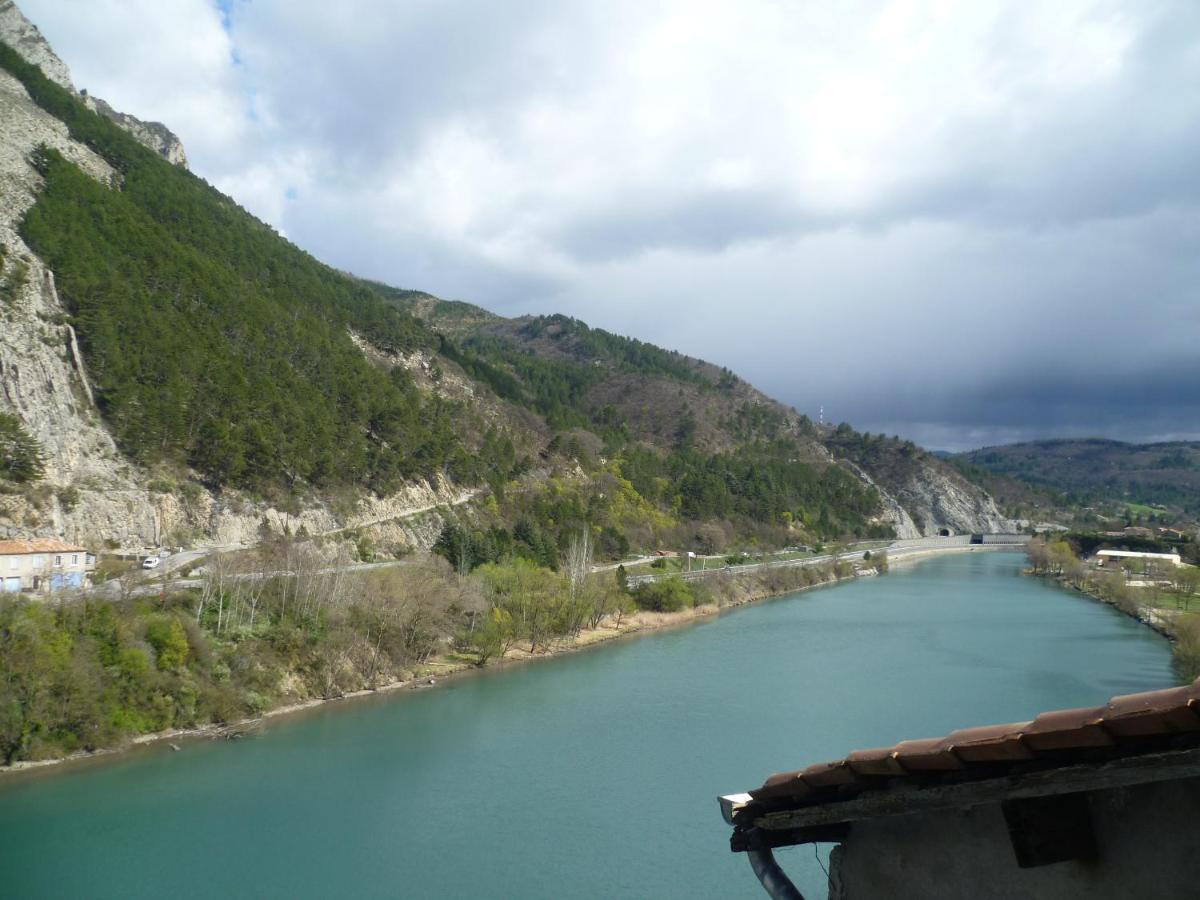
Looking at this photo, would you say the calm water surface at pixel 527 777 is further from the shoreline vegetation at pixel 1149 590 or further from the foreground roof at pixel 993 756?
Result: the foreground roof at pixel 993 756

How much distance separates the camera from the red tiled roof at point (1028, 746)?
211cm

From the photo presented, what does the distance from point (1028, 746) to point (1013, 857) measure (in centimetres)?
77

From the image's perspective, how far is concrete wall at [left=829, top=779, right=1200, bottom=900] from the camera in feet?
8.07

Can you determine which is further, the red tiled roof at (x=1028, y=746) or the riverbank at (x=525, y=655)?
the riverbank at (x=525, y=655)

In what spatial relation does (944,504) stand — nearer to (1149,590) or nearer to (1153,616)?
(1149,590)

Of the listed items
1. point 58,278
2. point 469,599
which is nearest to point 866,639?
point 469,599

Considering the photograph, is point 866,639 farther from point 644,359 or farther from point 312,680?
point 644,359

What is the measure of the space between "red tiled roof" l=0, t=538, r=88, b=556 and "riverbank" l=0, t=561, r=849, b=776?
744 centimetres

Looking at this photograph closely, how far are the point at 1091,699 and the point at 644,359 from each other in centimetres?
11756

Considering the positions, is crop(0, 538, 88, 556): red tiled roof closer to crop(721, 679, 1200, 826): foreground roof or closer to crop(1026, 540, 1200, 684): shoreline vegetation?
crop(721, 679, 1200, 826): foreground roof

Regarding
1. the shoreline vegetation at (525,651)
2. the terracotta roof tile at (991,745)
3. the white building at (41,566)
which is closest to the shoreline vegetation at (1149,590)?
the shoreline vegetation at (525,651)

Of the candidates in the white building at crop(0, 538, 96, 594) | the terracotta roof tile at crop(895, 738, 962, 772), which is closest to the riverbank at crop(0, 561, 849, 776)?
the white building at crop(0, 538, 96, 594)

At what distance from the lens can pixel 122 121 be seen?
304ft

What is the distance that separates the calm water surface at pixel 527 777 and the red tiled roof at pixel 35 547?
827 centimetres
